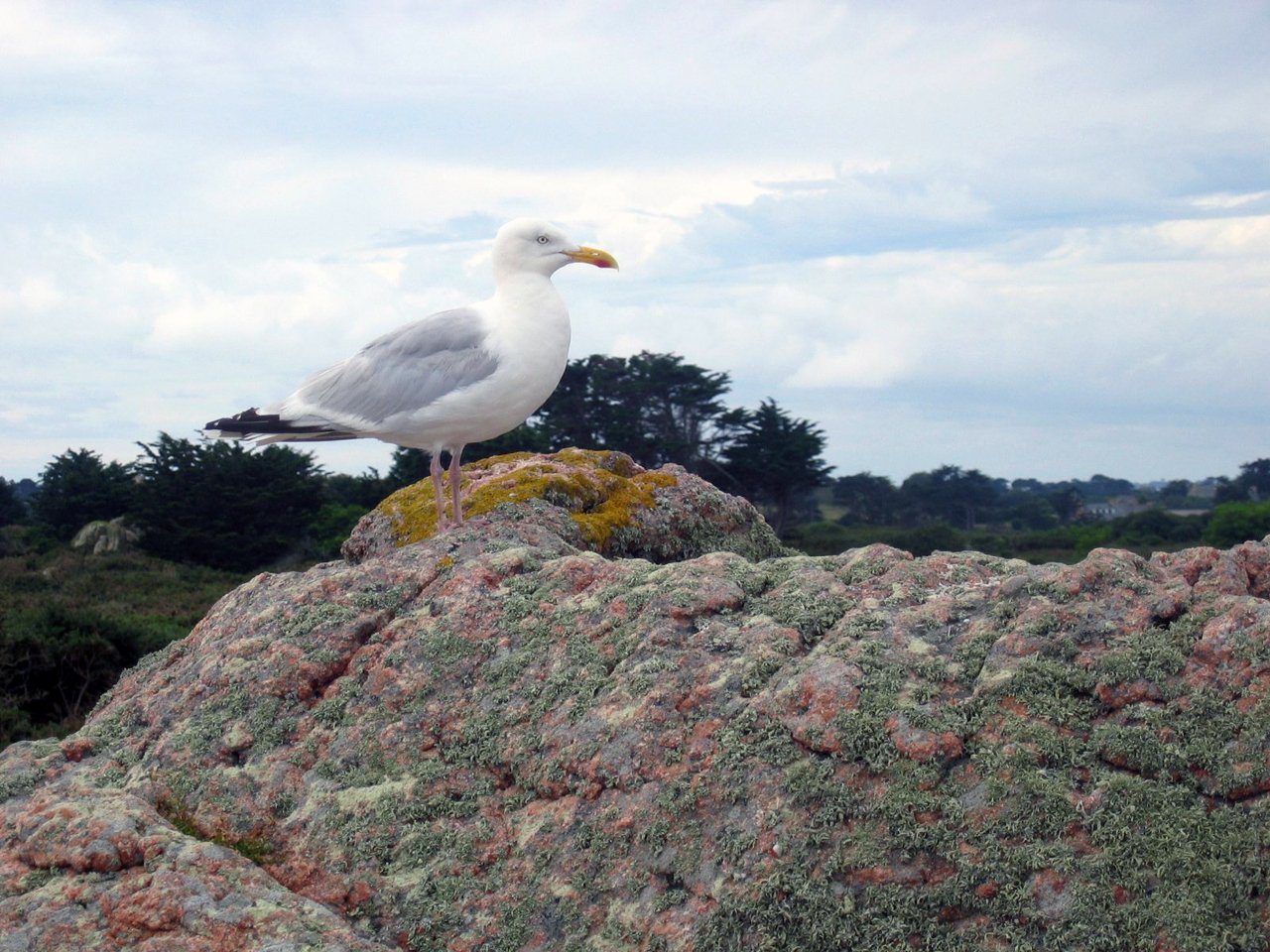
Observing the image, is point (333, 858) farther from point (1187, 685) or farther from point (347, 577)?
point (1187, 685)

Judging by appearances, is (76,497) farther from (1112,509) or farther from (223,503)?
(1112,509)

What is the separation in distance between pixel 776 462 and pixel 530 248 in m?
40.3

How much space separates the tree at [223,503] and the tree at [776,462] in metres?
15.7

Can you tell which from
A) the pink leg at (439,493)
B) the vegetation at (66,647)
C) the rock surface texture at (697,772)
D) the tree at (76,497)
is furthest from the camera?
the tree at (76,497)

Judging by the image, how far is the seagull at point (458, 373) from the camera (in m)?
7.68

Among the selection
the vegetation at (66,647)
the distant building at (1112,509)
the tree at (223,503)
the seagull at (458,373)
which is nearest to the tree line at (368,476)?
the tree at (223,503)

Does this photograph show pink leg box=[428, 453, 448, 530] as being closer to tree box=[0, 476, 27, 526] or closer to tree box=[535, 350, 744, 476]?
tree box=[535, 350, 744, 476]

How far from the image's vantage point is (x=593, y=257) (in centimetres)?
816

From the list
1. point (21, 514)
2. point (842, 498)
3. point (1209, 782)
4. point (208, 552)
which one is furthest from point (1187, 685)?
point (842, 498)

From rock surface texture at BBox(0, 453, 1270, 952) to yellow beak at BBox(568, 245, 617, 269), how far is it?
308 cm

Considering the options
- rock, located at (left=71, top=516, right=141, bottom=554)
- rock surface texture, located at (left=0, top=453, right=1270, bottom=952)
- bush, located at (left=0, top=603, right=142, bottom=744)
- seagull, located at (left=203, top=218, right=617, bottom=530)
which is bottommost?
bush, located at (left=0, top=603, right=142, bottom=744)

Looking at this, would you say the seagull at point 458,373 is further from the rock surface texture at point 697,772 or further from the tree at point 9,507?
the tree at point 9,507

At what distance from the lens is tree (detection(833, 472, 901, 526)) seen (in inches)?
2970

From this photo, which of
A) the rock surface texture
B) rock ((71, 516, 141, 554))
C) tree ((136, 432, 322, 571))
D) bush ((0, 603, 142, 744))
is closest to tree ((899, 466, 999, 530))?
tree ((136, 432, 322, 571))
